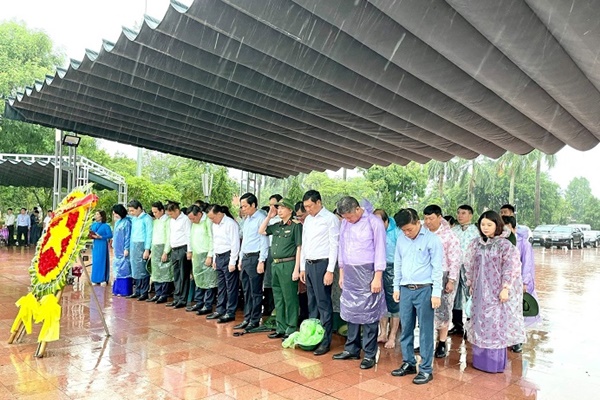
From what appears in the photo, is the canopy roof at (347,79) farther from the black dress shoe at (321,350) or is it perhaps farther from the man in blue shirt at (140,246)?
the black dress shoe at (321,350)

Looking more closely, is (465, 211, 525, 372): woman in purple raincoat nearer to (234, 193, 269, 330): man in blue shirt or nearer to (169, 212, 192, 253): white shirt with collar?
(234, 193, 269, 330): man in blue shirt

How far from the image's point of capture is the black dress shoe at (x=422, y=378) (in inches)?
154

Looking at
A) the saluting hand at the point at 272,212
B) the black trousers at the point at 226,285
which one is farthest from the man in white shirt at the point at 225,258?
the saluting hand at the point at 272,212

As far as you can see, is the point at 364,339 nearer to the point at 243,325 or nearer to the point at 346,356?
the point at 346,356

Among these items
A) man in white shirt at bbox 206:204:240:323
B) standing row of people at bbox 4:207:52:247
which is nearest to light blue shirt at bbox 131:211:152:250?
man in white shirt at bbox 206:204:240:323

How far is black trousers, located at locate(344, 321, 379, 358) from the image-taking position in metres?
4.44

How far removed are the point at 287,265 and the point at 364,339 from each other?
1148 mm

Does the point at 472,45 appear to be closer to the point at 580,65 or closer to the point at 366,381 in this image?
the point at 580,65

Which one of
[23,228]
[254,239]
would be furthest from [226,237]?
[23,228]

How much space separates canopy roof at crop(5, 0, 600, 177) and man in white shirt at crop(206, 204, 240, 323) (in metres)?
1.50

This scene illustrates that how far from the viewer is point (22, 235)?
54.3 ft

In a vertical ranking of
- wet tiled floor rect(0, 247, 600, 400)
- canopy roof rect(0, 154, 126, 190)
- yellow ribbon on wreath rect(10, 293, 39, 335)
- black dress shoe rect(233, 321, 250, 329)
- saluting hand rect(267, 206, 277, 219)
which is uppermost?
canopy roof rect(0, 154, 126, 190)

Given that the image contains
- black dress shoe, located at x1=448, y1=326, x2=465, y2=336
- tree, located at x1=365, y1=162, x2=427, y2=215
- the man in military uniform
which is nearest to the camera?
the man in military uniform

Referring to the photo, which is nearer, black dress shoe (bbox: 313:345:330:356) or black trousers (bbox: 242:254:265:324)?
black dress shoe (bbox: 313:345:330:356)
